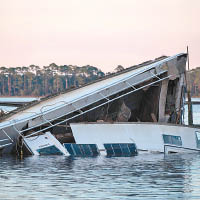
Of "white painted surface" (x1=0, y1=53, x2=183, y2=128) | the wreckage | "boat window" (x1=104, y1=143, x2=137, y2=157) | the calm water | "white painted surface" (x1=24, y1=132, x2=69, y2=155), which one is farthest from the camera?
"white painted surface" (x1=0, y1=53, x2=183, y2=128)

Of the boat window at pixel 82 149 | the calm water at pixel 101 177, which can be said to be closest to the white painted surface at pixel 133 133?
the boat window at pixel 82 149

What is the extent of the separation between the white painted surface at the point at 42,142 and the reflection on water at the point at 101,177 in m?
1.52

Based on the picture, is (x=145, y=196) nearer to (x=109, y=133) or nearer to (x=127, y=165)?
(x=127, y=165)

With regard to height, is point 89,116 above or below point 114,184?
above

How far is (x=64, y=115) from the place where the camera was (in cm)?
5078

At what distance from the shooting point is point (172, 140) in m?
49.8

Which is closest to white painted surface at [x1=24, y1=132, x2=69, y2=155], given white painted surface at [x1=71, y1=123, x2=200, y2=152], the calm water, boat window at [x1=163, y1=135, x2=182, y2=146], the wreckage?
the wreckage

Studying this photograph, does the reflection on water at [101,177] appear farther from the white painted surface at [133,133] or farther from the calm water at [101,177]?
the white painted surface at [133,133]

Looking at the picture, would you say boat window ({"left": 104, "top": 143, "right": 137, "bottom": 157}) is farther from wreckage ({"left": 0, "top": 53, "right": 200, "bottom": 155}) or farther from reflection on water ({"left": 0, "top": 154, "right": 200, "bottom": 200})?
reflection on water ({"left": 0, "top": 154, "right": 200, "bottom": 200})

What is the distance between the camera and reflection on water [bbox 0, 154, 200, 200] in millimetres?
32688

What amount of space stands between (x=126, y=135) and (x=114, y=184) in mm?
14204

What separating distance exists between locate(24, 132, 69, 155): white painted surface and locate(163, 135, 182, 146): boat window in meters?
6.87

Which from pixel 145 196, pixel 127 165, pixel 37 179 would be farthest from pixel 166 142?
pixel 145 196

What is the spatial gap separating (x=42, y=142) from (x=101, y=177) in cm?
1302
